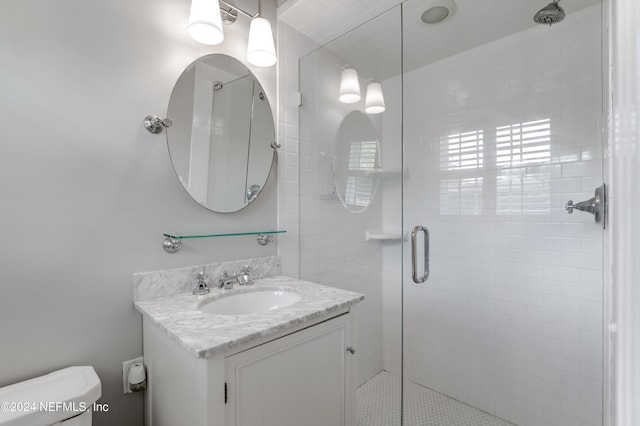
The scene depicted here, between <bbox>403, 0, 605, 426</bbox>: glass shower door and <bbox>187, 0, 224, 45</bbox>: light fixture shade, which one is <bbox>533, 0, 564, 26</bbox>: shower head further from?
<bbox>187, 0, 224, 45</bbox>: light fixture shade

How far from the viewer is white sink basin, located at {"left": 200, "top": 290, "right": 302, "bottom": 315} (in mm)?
1341

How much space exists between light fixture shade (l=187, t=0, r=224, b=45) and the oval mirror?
0.13 metres

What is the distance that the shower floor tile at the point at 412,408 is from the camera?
1.72m

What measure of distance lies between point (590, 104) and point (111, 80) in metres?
2.18

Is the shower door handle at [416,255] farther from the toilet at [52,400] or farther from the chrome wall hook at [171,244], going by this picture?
the toilet at [52,400]

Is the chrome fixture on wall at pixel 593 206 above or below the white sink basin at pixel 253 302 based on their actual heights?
above

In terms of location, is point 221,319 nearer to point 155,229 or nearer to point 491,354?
point 155,229

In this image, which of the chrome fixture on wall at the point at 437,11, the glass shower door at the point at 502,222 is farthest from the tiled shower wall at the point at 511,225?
the chrome fixture on wall at the point at 437,11

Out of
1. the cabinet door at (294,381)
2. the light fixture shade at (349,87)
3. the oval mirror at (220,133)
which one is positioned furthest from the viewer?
the light fixture shade at (349,87)

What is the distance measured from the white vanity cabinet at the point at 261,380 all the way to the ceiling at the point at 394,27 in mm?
1508

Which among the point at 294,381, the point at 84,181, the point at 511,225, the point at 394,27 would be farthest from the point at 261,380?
the point at 394,27

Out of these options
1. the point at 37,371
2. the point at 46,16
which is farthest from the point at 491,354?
the point at 46,16

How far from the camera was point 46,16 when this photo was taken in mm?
1057

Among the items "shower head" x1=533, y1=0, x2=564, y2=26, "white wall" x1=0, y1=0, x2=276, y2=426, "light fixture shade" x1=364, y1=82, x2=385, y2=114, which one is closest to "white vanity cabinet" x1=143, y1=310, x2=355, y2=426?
"white wall" x1=0, y1=0, x2=276, y2=426
